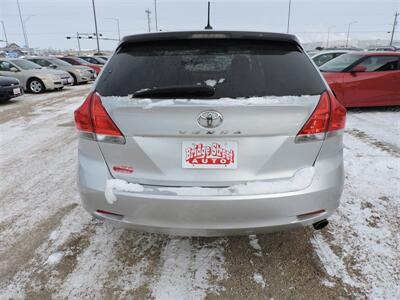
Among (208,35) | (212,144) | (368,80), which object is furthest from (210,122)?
(368,80)

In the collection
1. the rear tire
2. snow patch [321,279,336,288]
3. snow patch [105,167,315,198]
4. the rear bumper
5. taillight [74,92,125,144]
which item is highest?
taillight [74,92,125,144]

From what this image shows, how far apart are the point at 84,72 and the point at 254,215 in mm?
17926

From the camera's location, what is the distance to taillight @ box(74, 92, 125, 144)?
202 cm

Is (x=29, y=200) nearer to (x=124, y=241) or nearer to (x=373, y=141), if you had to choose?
(x=124, y=241)

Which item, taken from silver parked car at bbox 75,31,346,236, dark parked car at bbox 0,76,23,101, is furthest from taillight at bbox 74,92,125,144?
dark parked car at bbox 0,76,23,101

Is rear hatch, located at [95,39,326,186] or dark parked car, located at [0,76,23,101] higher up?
rear hatch, located at [95,39,326,186]

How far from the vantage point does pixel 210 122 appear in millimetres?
1894

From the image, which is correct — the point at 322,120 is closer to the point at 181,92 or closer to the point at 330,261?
the point at 181,92

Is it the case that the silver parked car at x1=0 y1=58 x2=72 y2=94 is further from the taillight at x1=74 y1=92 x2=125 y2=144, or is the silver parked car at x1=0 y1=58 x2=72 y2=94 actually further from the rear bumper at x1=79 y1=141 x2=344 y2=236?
the rear bumper at x1=79 y1=141 x2=344 y2=236

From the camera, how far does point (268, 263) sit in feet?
8.09

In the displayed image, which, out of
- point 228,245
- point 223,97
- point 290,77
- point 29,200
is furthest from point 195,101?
point 29,200

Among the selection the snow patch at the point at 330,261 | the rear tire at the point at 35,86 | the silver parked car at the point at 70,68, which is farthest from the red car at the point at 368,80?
the silver parked car at the point at 70,68

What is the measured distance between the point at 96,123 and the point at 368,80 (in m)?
7.67

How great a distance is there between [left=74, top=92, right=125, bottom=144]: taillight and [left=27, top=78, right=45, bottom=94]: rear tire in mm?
13075
